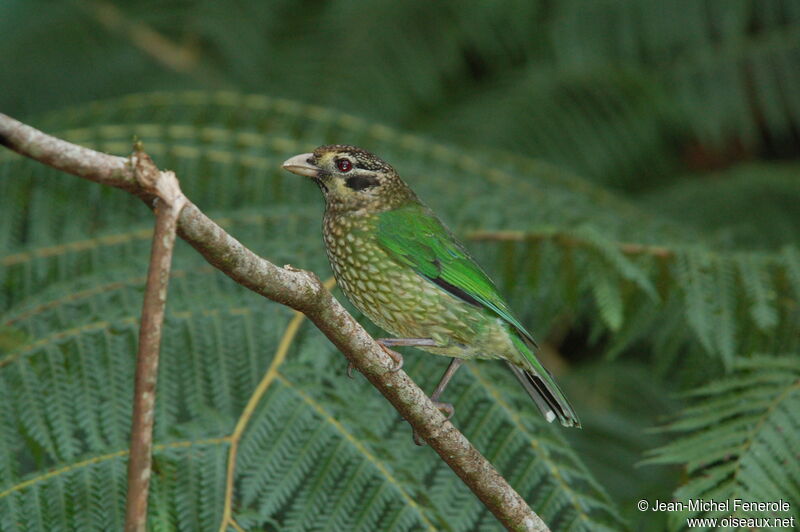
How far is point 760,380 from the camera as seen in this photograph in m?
3.08

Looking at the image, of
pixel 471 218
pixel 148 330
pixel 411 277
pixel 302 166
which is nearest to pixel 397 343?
pixel 411 277

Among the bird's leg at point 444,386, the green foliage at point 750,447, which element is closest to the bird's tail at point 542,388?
the bird's leg at point 444,386

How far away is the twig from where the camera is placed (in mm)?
1463

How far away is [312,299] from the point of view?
5.95 ft

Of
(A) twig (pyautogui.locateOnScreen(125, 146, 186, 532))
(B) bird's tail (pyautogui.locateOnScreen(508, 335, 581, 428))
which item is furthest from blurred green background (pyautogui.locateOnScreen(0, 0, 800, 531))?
(A) twig (pyautogui.locateOnScreen(125, 146, 186, 532))

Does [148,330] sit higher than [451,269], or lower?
lower

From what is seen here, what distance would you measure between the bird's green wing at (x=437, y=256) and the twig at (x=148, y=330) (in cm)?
106

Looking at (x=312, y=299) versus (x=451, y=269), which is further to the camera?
(x=451, y=269)

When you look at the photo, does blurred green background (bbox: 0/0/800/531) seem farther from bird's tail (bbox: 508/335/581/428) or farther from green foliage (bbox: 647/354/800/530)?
bird's tail (bbox: 508/335/581/428)

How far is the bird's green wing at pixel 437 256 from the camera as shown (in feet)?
8.13

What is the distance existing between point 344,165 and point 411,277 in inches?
15.6

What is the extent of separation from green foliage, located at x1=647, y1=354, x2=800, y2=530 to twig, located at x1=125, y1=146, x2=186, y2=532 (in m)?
1.66

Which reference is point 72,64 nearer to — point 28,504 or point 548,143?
point 548,143

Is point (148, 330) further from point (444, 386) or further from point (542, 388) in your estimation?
point (542, 388)
